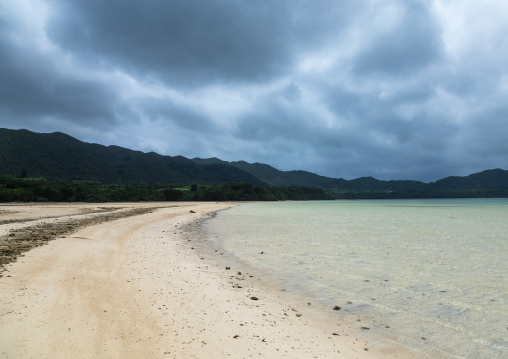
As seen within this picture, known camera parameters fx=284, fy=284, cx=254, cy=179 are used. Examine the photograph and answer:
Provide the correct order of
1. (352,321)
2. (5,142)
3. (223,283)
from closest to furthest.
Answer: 1. (352,321)
2. (223,283)
3. (5,142)

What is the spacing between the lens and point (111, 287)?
694cm

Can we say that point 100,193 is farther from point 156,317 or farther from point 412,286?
point 412,286

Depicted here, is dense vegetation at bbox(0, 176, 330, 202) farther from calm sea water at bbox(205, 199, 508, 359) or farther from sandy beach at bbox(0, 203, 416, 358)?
sandy beach at bbox(0, 203, 416, 358)

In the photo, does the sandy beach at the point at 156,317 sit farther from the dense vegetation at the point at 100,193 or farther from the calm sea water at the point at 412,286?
the dense vegetation at the point at 100,193

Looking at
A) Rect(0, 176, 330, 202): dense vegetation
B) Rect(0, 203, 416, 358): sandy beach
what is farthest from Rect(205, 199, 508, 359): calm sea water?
Rect(0, 176, 330, 202): dense vegetation

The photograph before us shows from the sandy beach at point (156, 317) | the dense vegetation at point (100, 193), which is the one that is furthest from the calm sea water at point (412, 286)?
the dense vegetation at point (100, 193)

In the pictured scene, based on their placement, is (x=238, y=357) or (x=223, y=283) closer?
(x=238, y=357)

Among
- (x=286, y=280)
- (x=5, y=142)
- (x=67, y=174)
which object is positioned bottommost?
(x=286, y=280)

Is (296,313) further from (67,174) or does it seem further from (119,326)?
(67,174)

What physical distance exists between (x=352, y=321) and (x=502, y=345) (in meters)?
2.47

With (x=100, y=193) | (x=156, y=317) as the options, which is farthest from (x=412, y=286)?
(x=100, y=193)

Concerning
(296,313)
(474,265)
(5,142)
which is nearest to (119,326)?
(296,313)

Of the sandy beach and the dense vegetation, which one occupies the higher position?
the dense vegetation

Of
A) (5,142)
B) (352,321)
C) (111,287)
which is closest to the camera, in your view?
(352,321)
